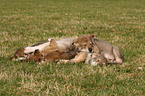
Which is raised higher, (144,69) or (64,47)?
(64,47)

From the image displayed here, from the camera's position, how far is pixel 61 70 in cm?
446

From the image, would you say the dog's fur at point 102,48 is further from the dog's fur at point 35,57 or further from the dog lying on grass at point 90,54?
the dog's fur at point 35,57

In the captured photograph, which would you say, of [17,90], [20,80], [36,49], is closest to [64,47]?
[36,49]

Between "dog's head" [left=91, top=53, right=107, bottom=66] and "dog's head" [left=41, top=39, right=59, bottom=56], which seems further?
"dog's head" [left=41, top=39, right=59, bottom=56]

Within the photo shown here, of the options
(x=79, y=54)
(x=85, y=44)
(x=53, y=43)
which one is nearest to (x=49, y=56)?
(x=53, y=43)

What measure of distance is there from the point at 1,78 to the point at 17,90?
0.63 metres

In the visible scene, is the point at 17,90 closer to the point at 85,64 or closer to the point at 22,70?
the point at 22,70

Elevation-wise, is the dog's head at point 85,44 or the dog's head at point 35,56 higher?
the dog's head at point 85,44

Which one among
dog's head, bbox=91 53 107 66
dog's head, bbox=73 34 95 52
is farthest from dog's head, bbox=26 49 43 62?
dog's head, bbox=91 53 107 66

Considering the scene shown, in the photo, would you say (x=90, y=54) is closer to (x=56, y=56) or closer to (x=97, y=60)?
(x=97, y=60)

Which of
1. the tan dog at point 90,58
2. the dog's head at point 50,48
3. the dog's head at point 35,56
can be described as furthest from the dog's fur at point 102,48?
the dog's head at point 35,56

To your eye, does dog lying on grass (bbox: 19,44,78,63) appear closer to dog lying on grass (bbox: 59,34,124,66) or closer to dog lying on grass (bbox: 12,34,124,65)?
dog lying on grass (bbox: 12,34,124,65)

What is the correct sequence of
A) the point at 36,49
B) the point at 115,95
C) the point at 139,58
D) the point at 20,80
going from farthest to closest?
the point at 139,58 < the point at 36,49 < the point at 20,80 < the point at 115,95

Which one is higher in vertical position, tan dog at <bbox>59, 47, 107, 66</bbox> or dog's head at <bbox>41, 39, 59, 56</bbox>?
dog's head at <bbox>41, 39, 59, 56</bbox>
